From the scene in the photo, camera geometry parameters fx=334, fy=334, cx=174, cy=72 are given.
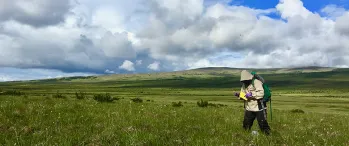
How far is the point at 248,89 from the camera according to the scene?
13.0 metres

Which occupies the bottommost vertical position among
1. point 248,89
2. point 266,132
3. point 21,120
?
point 266,132

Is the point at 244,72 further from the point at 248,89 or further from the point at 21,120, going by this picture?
the point at 21,120

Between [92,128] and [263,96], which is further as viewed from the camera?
[263,96]

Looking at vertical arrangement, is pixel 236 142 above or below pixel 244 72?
below

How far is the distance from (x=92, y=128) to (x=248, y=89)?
6.07m

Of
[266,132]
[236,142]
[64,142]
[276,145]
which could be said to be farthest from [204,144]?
[266,132]

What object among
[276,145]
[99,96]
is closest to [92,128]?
[276,145]

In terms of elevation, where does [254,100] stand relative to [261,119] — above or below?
above

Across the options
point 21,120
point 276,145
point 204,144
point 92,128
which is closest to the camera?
point 204,144

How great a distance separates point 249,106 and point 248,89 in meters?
0.66

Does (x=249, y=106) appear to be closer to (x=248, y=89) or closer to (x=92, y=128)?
(x=248, y=89)

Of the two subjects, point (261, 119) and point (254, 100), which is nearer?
point (261, 119)

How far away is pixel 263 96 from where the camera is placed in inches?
496

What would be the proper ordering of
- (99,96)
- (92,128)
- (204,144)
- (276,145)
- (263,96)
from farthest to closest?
1. (99,96)
2. (263,96)
3. (92,128)
4. (276,145)
5. (204,144)
